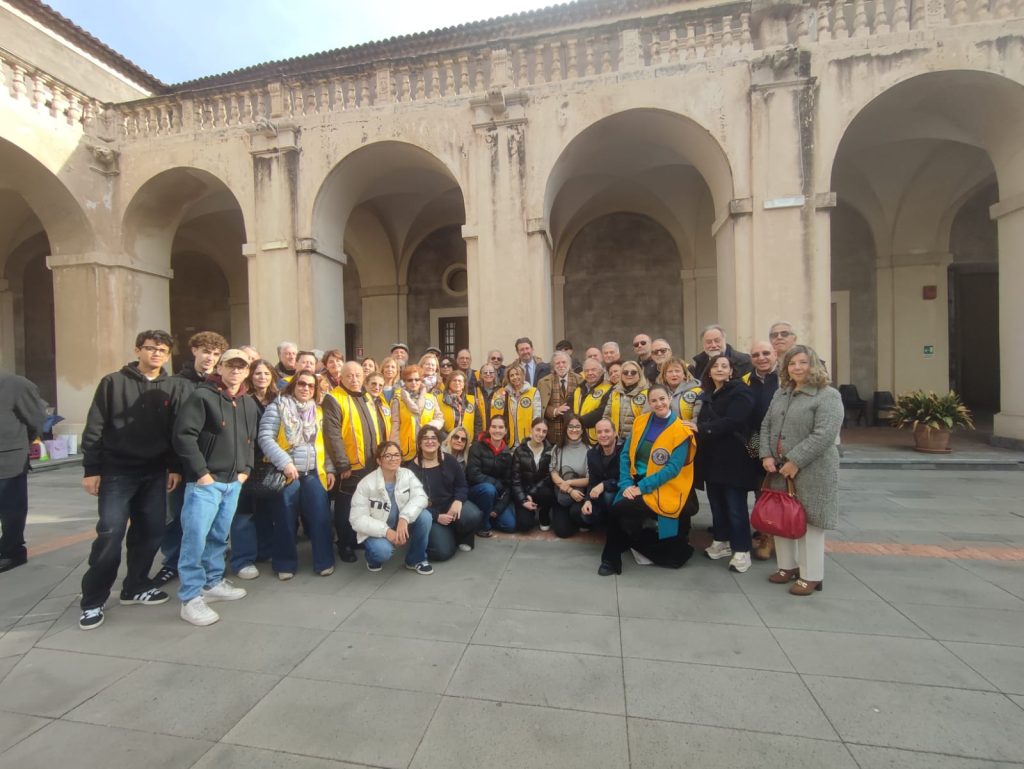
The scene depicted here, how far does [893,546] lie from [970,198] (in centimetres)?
1334

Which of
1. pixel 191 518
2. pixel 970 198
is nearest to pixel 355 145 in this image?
pixel 191 518

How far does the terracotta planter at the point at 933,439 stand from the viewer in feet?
26.7

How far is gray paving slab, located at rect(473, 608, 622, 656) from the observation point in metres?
2.74

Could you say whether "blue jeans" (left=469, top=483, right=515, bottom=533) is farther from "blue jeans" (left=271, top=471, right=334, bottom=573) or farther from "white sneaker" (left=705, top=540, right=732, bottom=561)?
"white sneaker" (left=705, top=540, right=732, bottom=561)

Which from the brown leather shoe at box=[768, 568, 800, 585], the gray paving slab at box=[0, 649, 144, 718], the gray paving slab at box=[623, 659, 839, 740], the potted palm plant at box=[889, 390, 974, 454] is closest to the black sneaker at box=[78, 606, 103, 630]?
the gray paving slab at box=[0, 649, 144, 718]

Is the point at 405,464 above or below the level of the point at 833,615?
above

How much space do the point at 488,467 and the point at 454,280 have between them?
39.0 feet

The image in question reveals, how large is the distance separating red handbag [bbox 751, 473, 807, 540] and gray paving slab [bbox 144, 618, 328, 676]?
10.1 feet

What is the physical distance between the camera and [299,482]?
3.88 m

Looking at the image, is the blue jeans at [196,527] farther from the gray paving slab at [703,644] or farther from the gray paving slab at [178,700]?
the gray paving slab at [703,644]

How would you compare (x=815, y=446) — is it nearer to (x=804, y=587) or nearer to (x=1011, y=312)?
(x=804, y=587)

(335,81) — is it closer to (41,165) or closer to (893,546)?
(41,165)

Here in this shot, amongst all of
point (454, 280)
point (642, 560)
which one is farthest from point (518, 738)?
point (454, 280)

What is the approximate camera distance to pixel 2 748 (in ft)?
6.66
